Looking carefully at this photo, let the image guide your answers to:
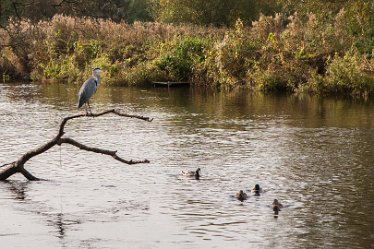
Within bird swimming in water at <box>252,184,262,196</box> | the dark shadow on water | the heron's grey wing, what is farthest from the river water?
Answer: the heron's grey wing

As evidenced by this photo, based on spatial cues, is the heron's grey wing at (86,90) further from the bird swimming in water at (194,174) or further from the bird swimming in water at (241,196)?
the bird swimming in water at (241,196)

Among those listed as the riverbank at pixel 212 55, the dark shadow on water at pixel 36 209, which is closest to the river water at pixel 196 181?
the dark shadow on water at pixel 36 209

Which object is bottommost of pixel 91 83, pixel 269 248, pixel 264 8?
pixel 269 248

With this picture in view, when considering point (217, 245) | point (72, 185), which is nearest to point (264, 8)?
point (72, 185)

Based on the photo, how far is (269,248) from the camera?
15.8 metres

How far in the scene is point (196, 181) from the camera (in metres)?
21.8

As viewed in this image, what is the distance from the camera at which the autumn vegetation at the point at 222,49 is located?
1742 inches

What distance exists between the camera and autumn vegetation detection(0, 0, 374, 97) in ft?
145

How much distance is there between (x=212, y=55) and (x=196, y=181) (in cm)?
2880

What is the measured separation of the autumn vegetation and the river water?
6.41 m

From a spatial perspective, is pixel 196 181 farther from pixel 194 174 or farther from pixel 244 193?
pixel 244 193

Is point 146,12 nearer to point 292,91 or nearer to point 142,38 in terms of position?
point 142,38

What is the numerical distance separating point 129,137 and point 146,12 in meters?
54.1

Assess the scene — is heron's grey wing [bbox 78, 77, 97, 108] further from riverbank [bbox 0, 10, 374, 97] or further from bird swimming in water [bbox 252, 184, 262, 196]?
riverbank [bbox 0, 10, 374, 97]
